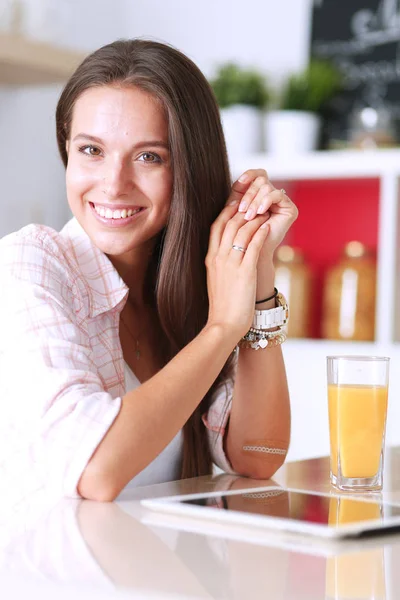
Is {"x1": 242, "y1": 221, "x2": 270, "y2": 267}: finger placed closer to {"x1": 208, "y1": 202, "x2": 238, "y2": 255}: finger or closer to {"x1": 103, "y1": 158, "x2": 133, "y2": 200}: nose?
{"x1": 208, "y1": 202, "x2": 238, "y2": 255}: finger

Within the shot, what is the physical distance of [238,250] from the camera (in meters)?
1.35

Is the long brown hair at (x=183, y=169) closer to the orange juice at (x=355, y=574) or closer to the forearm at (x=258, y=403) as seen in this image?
the forearm at (x=258, y=403)

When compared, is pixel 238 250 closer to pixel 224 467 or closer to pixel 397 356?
pixel 224 467

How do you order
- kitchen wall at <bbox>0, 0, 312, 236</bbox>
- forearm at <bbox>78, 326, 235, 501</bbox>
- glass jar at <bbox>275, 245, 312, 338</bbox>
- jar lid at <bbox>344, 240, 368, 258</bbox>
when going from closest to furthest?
forearm at <bbox>78, 326, 235, 501</bbox> < jar lid at <bbox>344, 240, 368, 258</bbox> < glass jar at <bbox>275, 245, 312, 338</bbox> < kitchen wall at <bbox>0, 0, 312, 236</bbox>

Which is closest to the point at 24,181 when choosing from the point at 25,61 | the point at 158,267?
the point at 25,61

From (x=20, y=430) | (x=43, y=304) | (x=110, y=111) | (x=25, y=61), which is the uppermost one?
(x=25, y=61)

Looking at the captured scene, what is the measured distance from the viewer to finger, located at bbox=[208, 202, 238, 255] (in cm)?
138

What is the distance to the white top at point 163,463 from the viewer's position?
1387 mm

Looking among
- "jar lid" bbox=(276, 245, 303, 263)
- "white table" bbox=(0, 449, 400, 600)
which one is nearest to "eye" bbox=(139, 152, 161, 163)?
"white table" bbox=(0, 449, 400, 600)

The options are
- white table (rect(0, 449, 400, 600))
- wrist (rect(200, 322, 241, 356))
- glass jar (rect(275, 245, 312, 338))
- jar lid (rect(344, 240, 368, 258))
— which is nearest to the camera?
white table (rect(0, 449, 400, 600))

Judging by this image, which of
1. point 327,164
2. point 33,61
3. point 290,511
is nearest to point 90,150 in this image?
point 290,511

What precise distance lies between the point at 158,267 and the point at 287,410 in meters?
0.32

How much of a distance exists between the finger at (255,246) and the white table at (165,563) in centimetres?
47

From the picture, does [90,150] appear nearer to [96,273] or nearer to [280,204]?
[96,273]
